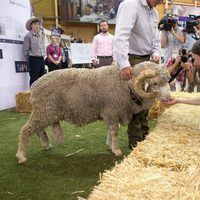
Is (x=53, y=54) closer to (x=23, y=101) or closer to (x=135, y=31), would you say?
(x=23, y=101)

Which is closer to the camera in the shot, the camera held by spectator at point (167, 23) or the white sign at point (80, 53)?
the camera held by spectator at point (167, 23)

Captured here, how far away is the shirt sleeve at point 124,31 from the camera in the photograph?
138 inches

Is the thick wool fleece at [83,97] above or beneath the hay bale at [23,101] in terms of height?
above

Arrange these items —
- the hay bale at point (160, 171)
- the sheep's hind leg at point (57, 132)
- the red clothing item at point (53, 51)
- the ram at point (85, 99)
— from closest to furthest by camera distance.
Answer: the hay bale at point (160, 171), the ram at point (85, 99), the sheep's hind leg at point (57, 132), the red clothing item at point (53, 51)

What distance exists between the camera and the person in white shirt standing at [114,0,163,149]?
3537 millimetres

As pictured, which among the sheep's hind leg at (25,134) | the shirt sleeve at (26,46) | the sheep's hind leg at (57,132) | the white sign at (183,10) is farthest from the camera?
the white sign at (183,10)

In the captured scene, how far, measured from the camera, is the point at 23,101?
7.06 metres

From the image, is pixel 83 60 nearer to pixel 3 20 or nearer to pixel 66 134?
pixel 3 20

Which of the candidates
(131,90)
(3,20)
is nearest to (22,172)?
(131,90)

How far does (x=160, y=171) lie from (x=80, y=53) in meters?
10.9

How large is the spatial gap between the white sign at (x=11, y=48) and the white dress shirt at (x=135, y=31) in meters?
4.48

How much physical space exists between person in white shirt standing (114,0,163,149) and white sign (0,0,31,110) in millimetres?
4459

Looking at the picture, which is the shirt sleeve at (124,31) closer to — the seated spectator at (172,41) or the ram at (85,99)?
the ram at (85,99)

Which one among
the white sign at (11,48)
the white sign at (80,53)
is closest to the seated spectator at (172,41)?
the white sign at (11,48)
